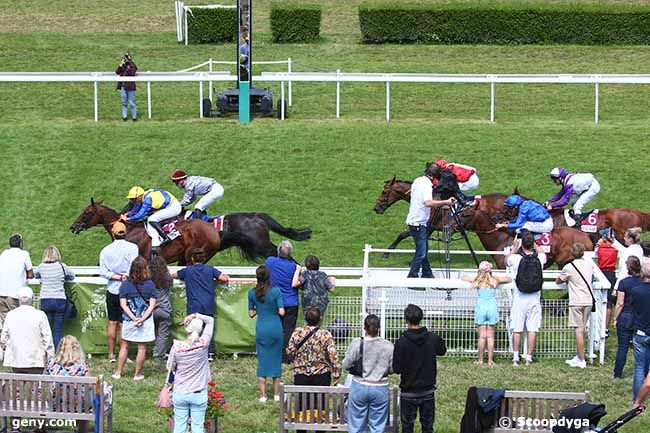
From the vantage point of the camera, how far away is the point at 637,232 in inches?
476

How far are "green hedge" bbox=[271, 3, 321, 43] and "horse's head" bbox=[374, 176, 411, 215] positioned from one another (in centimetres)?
1547

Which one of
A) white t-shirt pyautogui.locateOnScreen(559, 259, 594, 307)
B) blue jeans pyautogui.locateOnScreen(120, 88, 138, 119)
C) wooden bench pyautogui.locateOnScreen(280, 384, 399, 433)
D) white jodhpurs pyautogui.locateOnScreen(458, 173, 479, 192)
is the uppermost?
blue jeans pyautogui.locateOnScreen(120, 88, 138, 119)

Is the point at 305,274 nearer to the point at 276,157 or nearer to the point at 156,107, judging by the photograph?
the point at 276,157

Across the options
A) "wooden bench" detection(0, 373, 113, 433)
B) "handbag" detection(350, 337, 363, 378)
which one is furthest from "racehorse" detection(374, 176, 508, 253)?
"wooden bench" detection(0, 373, 113, 433)

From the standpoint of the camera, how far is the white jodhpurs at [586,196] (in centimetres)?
1444

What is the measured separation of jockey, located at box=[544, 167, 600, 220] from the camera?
14.4m

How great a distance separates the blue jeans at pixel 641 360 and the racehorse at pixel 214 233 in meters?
5.31

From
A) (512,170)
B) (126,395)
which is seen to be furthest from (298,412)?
(512,170)

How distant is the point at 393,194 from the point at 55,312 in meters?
5.40

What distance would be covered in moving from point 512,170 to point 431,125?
2.78m

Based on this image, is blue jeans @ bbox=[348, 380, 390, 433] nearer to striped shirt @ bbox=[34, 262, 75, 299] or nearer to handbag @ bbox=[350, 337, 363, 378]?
handbag @ bbox=[350, 337, 363, 378]

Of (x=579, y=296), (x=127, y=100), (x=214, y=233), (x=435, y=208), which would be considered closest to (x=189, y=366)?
(x=579, y=296)

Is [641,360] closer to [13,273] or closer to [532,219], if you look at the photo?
[532,219]

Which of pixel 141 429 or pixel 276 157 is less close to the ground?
pixel 276 157
